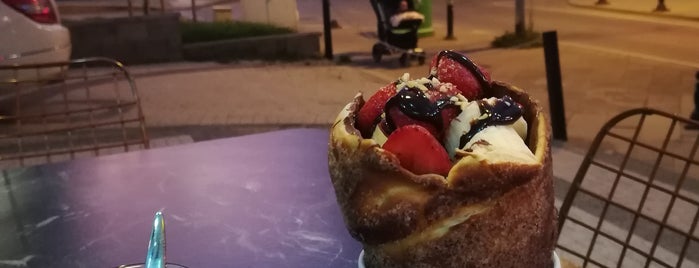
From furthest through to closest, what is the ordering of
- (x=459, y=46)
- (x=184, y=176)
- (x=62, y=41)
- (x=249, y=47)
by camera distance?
(x=459, y=46)
(x=249, y=47)
(x=62, y=41)
(x=184, y=176)

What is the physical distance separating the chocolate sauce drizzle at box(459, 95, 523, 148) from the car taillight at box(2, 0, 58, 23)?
552 centimetres

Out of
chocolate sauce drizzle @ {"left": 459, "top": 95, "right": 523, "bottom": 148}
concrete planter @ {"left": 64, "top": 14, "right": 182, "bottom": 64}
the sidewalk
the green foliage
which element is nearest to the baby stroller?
the green foliage

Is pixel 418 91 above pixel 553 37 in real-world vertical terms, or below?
above

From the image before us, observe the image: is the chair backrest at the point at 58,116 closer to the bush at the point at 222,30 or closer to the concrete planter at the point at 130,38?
the concrete planter at the point at 130,38

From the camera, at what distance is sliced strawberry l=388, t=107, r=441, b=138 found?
105 centimetres

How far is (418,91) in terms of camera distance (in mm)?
1091

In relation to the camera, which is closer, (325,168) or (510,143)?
(510,143)

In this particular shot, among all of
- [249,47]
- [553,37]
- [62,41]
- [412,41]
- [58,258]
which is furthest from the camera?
[249,47]

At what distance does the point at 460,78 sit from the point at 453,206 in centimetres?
27

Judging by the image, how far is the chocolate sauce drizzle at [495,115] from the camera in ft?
3.44

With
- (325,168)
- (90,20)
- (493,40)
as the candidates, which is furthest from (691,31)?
(325,168)

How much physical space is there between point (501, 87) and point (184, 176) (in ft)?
3.51

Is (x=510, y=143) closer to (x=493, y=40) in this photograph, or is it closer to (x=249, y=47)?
(x=249, y=47)

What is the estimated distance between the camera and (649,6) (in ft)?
42.8
